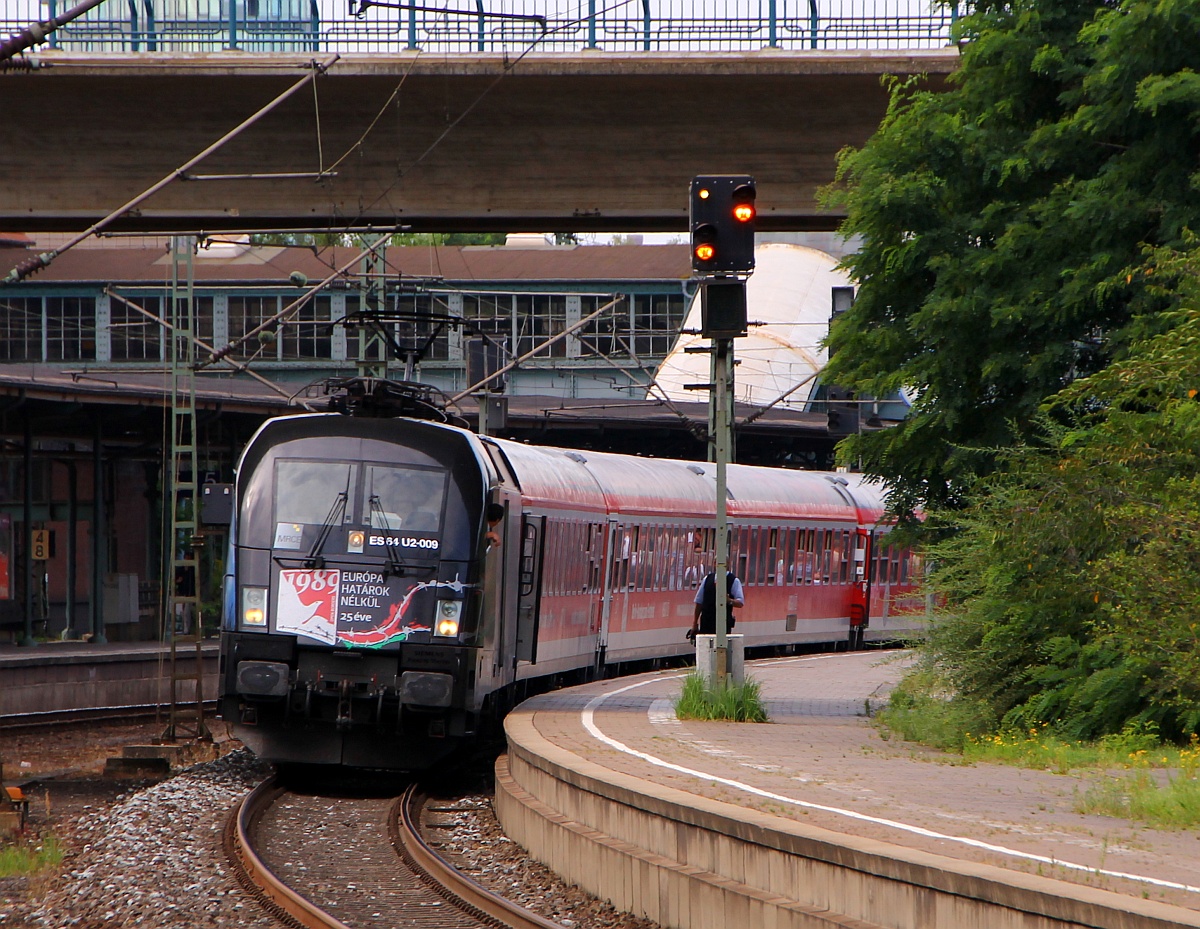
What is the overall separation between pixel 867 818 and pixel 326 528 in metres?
7.57

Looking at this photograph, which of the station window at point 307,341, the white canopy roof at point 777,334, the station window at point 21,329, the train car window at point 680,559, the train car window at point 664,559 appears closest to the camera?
the train car window at point 664,559

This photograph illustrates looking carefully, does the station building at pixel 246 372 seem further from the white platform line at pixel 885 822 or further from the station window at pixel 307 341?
the white platform line at pixel 885 822

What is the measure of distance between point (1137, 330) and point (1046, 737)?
426cm

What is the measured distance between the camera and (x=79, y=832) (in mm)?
14445

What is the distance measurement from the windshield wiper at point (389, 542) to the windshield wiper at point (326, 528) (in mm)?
239

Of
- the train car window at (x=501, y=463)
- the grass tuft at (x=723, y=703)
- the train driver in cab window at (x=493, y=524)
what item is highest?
the train car window at (x=501, y=463)

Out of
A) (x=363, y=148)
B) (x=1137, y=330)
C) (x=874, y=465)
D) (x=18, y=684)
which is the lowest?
(x=18, y=684)

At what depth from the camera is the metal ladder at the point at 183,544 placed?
76.9ft

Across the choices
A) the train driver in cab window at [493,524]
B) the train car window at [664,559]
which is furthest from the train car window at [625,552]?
the train driver in cab window at [493,524]

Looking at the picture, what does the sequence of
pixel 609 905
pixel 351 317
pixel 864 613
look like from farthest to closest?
1. pixel 864 613
2. pixel 351 317
3. pixel 609 905

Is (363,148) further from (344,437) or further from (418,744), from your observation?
(418,744)

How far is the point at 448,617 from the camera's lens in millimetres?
15148

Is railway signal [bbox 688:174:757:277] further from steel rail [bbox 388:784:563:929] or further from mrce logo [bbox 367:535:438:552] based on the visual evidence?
steel rail [bbox 388:784:563:929]

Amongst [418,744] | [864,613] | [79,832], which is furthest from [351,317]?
[864,613]
